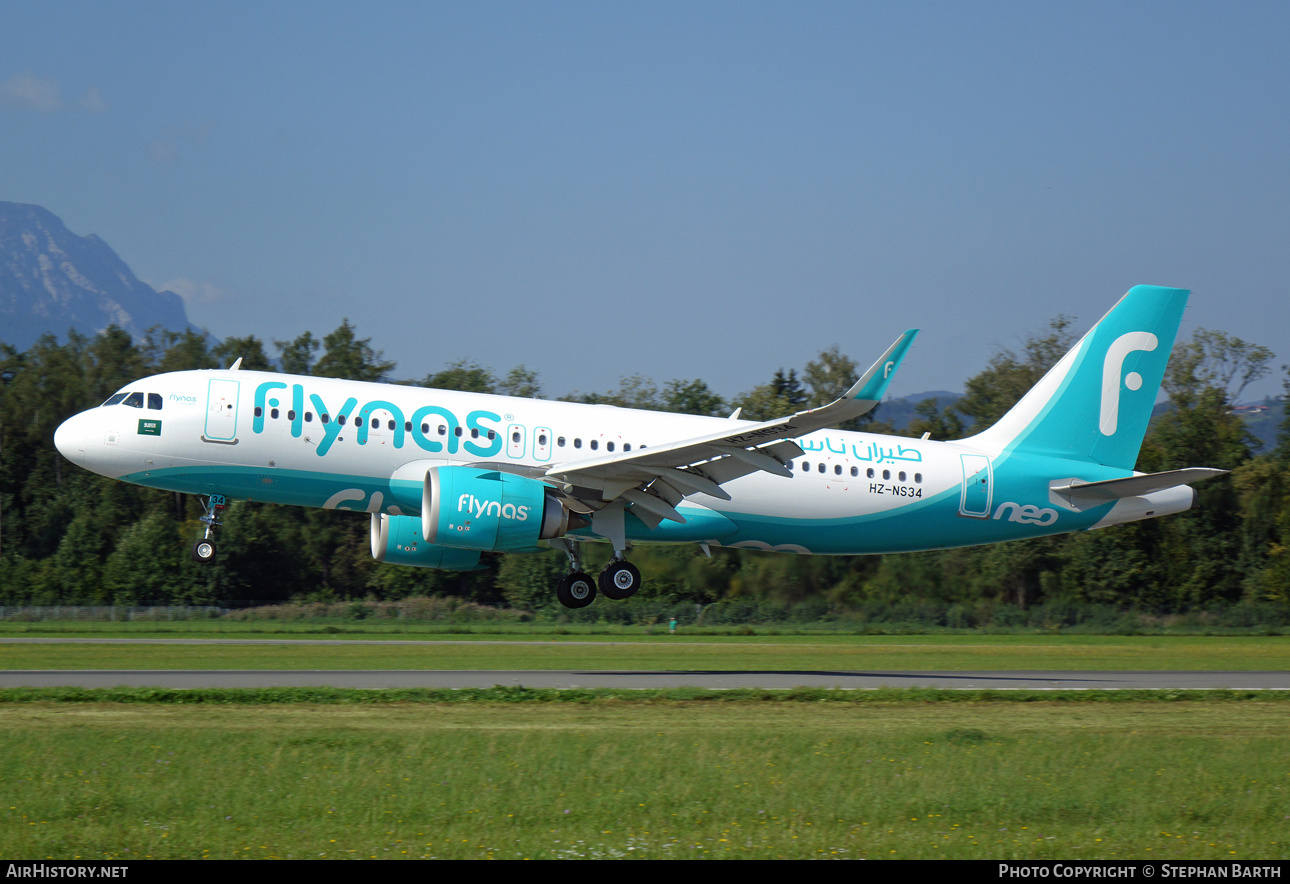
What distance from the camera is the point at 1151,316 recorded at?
29.8 meters

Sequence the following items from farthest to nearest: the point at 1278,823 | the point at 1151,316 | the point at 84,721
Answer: the point at 1151,316 < the point at 84,721 < the point at 1278,823

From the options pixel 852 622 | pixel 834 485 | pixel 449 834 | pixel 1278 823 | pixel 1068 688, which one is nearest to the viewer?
pixel 449 834

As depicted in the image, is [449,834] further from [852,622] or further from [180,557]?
[180,557]

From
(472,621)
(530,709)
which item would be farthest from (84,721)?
(472,621)

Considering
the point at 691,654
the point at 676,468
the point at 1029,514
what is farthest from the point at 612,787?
the point at 691,654

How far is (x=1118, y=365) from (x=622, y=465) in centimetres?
1356

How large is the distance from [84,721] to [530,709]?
21.2ft

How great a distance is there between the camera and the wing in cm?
2273

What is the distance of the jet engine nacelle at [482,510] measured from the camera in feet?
76.1

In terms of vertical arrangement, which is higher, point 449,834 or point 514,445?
point 514,445

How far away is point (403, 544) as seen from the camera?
83.3 feet

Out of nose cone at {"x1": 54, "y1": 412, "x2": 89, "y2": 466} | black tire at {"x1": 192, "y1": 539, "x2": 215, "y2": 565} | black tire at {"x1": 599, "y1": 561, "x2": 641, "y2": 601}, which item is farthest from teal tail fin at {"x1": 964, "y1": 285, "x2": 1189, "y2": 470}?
nose cone at {"x1": 54, "y1": 412, "x2": 89, "y2": 466}

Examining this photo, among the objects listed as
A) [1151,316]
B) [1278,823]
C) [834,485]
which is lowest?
[1278,823]

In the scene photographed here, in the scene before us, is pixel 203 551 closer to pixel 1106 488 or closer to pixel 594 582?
pixel 594 582
